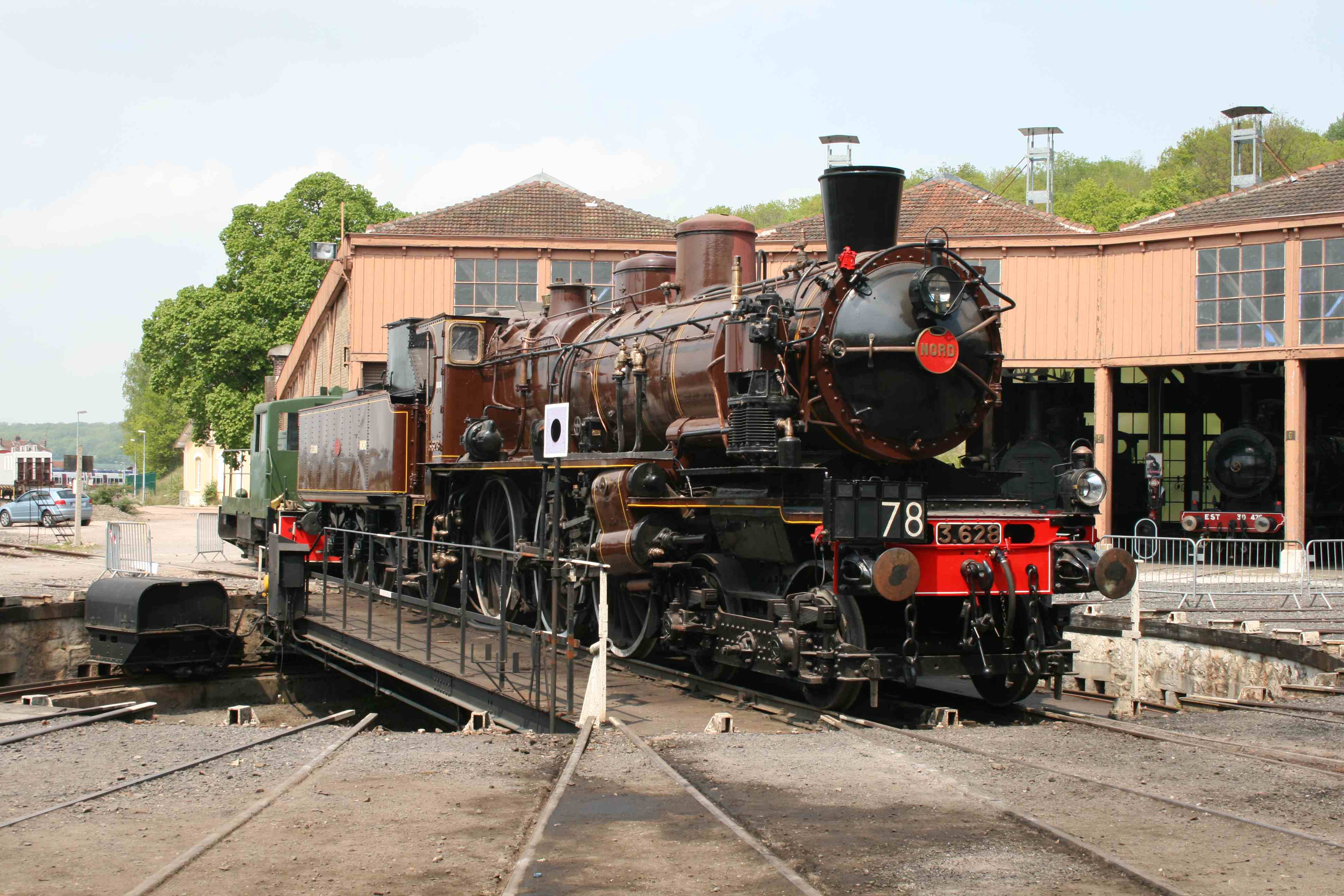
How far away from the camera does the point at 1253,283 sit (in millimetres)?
22469

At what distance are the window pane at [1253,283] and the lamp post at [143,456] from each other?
68.3 m

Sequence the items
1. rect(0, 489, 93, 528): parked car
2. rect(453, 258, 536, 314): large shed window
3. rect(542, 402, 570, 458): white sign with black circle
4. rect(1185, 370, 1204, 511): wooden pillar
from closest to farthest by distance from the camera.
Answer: rect(542, 402, 570, 458): white sign with black circle → rect(453, 258, 536, 314): large shed window → rect(1185, 370, 1204, 511): wooden pillar → rect(0, 489, 93, 528): parked car

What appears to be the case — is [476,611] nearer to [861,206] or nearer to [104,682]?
[104,682]

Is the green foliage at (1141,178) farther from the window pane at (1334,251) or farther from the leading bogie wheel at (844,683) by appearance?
the leading bogie wheel at (844,683)

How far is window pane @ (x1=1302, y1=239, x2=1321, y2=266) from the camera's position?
863 inches

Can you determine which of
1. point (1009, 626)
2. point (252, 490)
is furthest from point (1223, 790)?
point (252, 490)

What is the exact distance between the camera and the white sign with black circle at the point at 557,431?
9227mm

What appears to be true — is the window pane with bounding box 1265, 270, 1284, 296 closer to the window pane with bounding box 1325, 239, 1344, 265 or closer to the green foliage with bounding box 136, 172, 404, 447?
the window pane with bounding box 1325, 239, 1344, 265

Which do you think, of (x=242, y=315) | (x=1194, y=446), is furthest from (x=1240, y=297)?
(x=242, y=315)

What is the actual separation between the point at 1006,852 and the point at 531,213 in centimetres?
2359

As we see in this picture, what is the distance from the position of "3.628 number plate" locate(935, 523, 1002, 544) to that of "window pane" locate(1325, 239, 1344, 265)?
1675cm

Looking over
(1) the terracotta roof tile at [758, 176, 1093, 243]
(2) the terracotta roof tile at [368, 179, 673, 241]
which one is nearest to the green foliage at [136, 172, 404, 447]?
(2) the terracotta roof tile at [368, 179, 673, 241]

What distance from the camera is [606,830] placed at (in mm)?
5594

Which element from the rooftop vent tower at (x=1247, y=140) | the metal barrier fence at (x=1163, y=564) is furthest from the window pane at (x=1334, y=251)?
the rooftop vent tower at (x=1247, y=140)
